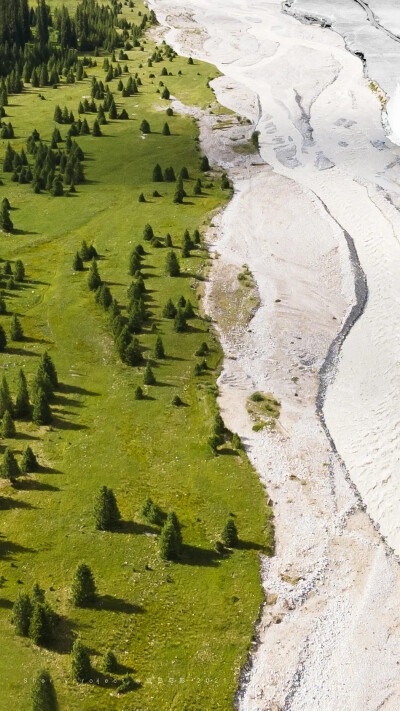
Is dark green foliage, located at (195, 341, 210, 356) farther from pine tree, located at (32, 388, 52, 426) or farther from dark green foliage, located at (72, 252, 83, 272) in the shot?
dark green foliage, located at (72, 252, 83, 272)

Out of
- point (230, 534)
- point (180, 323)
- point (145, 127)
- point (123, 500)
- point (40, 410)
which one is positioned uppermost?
point (145, 127)

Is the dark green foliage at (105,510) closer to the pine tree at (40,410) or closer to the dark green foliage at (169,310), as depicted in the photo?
the pine tree at (40,410)

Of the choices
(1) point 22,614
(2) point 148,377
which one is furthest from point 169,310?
(1) point 22,614

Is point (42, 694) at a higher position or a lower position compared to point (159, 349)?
lower

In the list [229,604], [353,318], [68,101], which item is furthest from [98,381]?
[68,101]

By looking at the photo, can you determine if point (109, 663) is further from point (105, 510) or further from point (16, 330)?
point (16, 330)

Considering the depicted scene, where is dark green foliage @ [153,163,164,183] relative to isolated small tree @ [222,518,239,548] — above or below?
above

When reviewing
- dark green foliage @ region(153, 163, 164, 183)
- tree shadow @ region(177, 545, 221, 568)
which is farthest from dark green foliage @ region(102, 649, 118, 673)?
dark green foliage @ region(153, 163, 164, 183)
